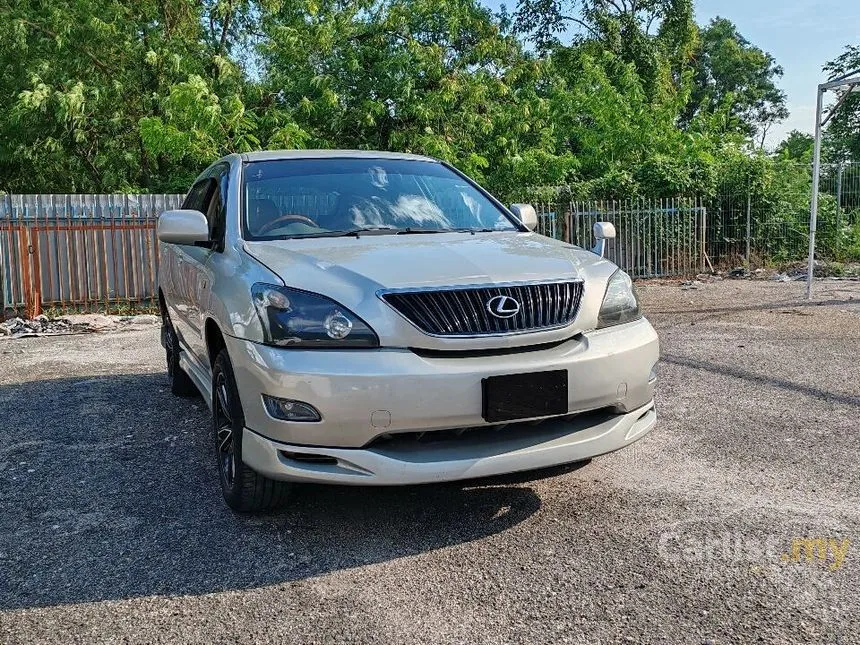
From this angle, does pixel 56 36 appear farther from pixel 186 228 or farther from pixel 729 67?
pixel 729 67

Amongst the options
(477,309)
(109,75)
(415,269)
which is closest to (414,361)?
(477,309)

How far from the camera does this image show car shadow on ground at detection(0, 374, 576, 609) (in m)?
3.12

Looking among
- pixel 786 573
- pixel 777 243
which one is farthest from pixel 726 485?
pixel 777 243

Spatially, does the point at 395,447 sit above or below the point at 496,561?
above

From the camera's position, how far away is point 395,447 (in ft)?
10.4

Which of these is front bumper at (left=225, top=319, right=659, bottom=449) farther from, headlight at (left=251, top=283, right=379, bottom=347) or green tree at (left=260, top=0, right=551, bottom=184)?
green tree at (left=260, top=0, right=551, bottom=184)

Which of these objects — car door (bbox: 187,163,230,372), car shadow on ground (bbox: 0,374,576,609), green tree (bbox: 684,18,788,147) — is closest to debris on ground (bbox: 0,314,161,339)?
car shadow on ground (bbox: 0,374,576,609)

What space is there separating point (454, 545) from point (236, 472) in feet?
3.28

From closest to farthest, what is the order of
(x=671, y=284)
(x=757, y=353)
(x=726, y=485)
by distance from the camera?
(x=726, y=485)
(x=757, y=353)
(x=671, y=284)

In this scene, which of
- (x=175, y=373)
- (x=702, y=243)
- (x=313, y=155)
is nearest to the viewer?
(x=313, y=155)

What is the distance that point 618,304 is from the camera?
3645mm

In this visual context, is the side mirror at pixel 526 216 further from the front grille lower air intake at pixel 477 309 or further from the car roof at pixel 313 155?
the front grille lower air intake at pixel 477 309

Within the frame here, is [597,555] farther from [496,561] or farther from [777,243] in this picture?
[777,243]

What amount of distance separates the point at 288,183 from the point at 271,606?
2.46 m
